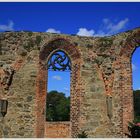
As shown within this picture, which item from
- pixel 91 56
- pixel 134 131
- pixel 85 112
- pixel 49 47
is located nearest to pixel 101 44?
pixel 91 56

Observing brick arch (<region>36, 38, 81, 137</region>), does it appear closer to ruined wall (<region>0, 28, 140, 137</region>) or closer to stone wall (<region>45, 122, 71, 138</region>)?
ruined wall (<region>0, 28, 140, 137</region>)

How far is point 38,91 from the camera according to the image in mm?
11359

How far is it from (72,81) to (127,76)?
2182mm

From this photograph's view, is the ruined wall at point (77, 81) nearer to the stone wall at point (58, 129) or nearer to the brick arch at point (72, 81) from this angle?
the brick arch at point (72, 81)

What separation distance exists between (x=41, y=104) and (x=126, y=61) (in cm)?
374

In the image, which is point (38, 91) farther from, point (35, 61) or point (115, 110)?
point (115, 110)

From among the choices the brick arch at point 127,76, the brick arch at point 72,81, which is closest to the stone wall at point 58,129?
the brick arch at point 72,81

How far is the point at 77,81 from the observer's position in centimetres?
1159

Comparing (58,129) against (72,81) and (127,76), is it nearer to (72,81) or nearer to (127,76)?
(72,81)

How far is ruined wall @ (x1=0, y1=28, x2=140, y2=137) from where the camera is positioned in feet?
36.5

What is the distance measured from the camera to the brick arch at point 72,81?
1123 cm

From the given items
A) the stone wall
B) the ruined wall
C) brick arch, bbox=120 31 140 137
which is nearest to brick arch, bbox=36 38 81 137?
Result: the ruined wall

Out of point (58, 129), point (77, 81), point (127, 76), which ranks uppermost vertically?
point (127, 76)

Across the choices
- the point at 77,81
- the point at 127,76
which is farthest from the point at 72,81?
the point at 127,76
